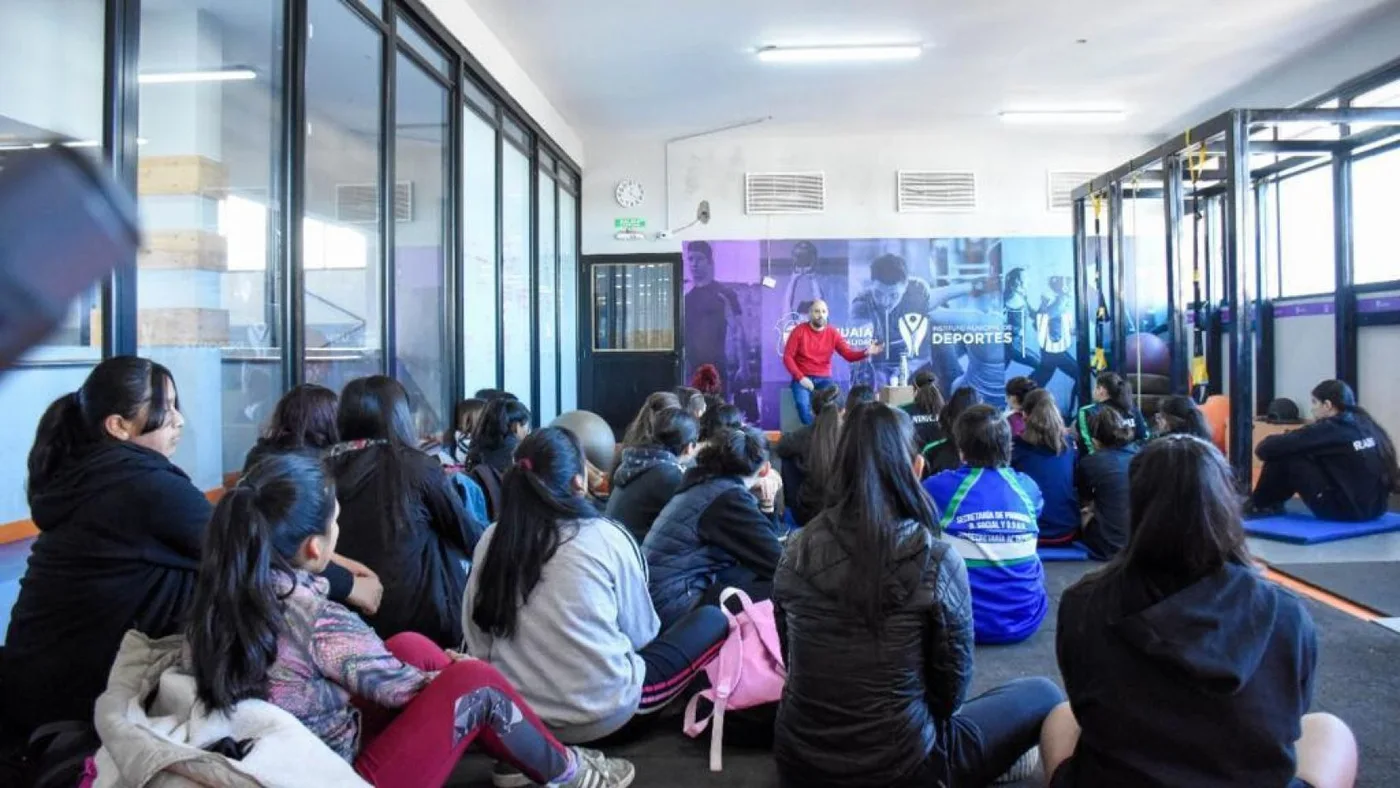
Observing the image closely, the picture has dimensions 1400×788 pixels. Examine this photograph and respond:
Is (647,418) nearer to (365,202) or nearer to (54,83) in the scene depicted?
(365,202)

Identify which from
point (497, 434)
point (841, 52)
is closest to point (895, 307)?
point (841, 52)

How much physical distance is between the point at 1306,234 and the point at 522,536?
8.41 m

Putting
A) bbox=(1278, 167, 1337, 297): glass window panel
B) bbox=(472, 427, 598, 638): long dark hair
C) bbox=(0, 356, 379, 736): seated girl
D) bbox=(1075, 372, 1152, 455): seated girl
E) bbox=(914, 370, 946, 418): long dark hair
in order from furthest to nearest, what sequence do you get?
bbox=(1278, 167, 1337, 297): glass window panel → bbox=(914, 370, 946, 418): long dark hair → bbox=(1075, 372, 1152, 455): seated girl → bbox=(472, 427, 598, 638): long dark hair → bbox=(0, 356, 379, 736): seated girl

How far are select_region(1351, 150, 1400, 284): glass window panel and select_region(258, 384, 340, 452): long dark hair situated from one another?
25.1 ft

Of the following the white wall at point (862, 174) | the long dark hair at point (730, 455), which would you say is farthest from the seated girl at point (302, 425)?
the white wall at point (862, 174)

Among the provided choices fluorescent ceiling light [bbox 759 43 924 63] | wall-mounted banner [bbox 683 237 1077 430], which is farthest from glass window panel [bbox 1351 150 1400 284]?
fluorescent ceiling light [bbox 759 43 924 63]

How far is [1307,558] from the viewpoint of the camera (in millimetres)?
4785

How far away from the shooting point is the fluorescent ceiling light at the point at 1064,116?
9.10m

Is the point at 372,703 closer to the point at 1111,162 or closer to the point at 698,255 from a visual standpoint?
the point at 698,255

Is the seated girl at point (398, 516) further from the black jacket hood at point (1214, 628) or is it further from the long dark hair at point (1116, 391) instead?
the long dark hair at point (1116, 391)

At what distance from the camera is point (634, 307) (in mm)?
10352

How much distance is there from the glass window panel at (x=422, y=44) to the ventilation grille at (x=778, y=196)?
461cm

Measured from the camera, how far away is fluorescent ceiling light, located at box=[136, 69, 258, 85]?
10.8 feet

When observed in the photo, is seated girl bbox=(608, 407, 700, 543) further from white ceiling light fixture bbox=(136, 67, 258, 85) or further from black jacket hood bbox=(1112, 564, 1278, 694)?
white ceiling light fixture bbox=(136, 67, 258, 85)
